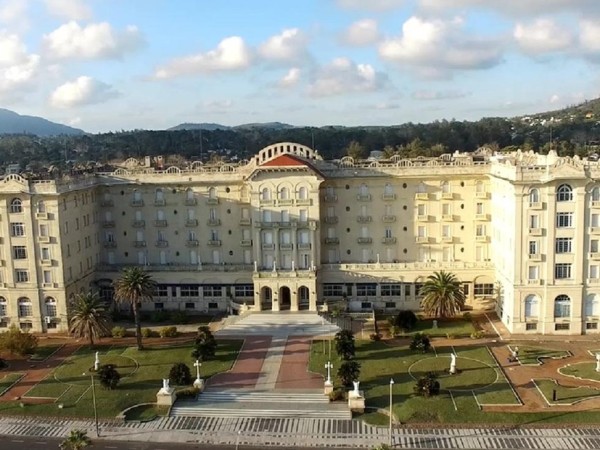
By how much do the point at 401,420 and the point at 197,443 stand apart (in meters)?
16.5

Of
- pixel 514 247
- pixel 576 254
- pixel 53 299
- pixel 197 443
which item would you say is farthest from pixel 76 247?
pixel 576 254

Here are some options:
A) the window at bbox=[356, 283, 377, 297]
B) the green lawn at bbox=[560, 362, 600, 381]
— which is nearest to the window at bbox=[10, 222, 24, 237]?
the window at bbox=[356, 283, 377, 297]

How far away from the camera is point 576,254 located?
70.1m

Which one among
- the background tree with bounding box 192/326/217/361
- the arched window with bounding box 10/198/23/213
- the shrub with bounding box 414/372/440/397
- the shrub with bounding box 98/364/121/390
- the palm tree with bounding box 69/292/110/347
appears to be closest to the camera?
the shrub with bounding box 414/372/440/397

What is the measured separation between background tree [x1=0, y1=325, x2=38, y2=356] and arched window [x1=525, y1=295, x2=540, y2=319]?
54.6 m

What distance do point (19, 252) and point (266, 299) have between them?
3060 cm

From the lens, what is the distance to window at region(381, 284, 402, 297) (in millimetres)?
82000

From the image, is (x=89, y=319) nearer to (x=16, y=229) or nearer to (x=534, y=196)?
(x=16, y=229)

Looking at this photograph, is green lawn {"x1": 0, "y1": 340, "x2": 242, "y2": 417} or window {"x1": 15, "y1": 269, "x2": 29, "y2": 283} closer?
green lawn {"x1": 0, "y1": 340, "x2": 242, "y2": 417}

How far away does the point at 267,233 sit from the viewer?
3223 inches

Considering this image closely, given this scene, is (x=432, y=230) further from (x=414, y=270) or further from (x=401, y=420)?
(x=401, y=420)

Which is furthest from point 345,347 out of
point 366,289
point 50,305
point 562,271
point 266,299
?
point 50,305

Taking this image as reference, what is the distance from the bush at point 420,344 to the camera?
66.0 meters

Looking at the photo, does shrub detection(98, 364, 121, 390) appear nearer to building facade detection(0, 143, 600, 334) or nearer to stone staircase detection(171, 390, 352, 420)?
stone staircase detection(171, 390, 352, 420)
